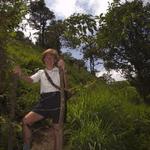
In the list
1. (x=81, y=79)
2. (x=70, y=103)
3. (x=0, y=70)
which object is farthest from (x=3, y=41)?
(x=81, y=79)

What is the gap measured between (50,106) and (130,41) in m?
13.0

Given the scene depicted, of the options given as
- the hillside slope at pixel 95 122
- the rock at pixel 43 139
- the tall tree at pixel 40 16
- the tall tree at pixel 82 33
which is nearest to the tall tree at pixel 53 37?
the tall tree at pixel 40 16

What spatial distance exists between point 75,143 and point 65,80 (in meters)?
3.33

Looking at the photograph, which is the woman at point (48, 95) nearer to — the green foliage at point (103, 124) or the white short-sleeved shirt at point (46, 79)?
the white short-sleeved shirt at point (46, 79)

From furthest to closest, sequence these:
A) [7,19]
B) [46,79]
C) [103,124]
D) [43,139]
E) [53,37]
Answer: [53,37] < [103,124] < [43,139] < [46,79] < [7,19]

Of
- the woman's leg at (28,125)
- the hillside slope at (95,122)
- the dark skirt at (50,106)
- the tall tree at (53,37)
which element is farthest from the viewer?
the tall tree at (53,37)

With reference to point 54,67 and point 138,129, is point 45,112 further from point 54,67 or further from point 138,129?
point 138,129

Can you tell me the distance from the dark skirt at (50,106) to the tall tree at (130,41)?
12347mm

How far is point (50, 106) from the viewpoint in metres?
10.1

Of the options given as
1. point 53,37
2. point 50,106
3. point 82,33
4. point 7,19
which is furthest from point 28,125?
point 53,37

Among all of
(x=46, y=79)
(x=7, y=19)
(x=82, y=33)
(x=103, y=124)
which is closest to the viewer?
(x=7, y=19)

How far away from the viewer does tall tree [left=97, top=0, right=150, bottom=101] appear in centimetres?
2256

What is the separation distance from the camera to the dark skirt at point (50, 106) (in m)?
10.1

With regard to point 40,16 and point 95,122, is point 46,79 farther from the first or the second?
point 40,16
